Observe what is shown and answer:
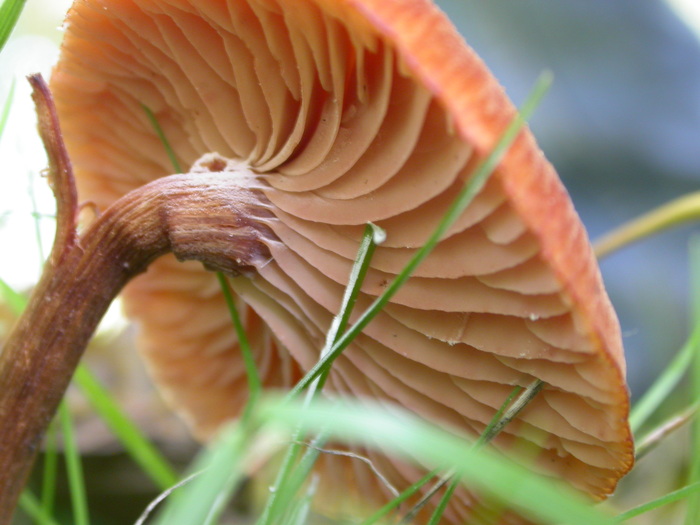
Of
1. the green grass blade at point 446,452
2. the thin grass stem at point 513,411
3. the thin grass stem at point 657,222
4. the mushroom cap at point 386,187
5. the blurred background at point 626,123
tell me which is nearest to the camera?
the green grass blade at point 446,452

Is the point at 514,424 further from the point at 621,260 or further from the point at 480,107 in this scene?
the point at 621,260

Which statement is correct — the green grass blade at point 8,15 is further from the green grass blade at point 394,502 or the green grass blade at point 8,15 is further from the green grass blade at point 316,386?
the green grass blade at point 394,502

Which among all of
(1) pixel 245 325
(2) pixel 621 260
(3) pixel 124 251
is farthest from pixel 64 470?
(2) pixel 621 260

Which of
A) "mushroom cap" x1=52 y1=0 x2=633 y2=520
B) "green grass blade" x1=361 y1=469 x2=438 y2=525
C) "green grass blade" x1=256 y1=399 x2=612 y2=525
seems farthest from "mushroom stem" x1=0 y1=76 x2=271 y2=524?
"green grass blade" x1=256 y1=399 x2=612 y2=525

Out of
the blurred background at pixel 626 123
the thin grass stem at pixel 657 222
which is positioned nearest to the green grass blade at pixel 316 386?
the thin grass stem at pixel 657 222

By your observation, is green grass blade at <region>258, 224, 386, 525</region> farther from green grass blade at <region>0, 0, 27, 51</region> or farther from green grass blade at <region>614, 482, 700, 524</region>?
green grass blade at <region>0, 0, 27, 51</region>

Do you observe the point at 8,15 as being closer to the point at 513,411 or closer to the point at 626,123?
the point at 513,411
